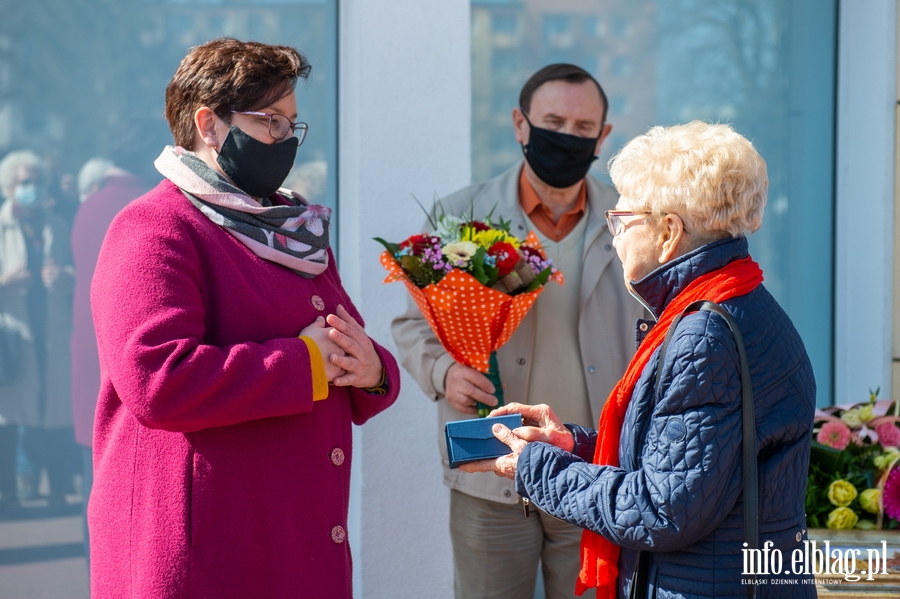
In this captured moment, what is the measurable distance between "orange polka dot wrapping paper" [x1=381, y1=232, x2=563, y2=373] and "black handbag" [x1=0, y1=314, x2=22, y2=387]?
177cm

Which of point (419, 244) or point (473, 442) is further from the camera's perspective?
point (419, 244)

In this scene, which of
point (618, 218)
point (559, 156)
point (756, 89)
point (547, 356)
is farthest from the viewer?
point (756, 89)

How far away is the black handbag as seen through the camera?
3.75m

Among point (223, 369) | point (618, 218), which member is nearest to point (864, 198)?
point (618, 218)

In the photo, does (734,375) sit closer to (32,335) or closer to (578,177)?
(578,177)

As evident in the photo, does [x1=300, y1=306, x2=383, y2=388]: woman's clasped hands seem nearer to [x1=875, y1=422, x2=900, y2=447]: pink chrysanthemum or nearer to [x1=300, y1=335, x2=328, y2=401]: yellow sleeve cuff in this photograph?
[x1=300, y1=335, x2=328, y2=401]: yellow sleeve cuff

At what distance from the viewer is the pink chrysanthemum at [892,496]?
10.5 feet

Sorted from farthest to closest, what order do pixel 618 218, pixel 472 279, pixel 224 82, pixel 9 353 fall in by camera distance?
pixel 9 353 → pixel 472 279 → pixel 224 82 → pixel 618 218

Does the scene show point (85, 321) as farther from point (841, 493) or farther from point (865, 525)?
point (865, 525)

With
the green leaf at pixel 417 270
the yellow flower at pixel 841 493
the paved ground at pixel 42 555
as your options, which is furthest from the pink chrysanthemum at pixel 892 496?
the paved ground at pixel 42 555

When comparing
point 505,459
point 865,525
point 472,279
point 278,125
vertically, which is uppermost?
point 278,125

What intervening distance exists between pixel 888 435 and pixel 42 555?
3.50m

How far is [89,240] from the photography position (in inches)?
151

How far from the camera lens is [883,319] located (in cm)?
446
